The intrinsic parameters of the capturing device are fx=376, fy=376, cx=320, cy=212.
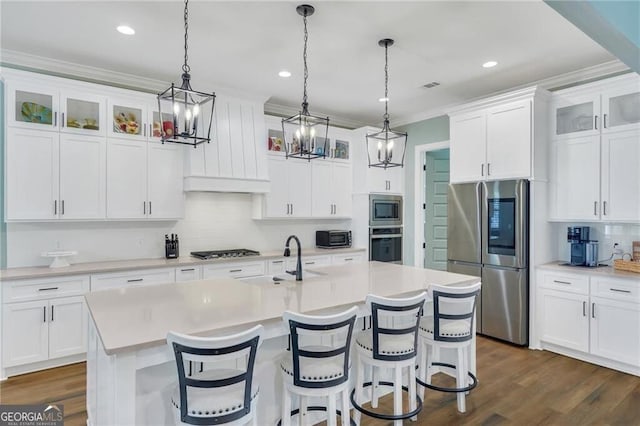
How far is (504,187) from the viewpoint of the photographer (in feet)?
13.7

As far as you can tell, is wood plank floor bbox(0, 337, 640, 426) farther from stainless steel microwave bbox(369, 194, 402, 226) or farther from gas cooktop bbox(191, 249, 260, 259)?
stainless steel microwave bbox(369, 194, 402, 226)

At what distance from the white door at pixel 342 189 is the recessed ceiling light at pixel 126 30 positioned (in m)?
3.13

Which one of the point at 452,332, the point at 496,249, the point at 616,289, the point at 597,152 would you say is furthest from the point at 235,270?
the point at 597,152

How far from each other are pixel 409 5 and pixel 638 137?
260 cm

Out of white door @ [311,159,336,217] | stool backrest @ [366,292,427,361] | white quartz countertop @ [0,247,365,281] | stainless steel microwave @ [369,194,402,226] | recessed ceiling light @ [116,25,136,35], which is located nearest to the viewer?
stool backrest @ [366,292,427,361]

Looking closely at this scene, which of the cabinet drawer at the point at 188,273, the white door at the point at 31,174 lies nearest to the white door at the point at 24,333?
the white door at the point at 31,174

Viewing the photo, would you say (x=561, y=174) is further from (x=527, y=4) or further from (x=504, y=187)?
(x=527, y=4)

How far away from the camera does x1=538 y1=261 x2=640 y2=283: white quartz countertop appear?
11.3 ft

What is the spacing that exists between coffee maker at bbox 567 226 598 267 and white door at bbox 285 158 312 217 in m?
3.17

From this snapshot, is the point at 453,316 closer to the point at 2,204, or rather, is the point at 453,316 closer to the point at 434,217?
the point at 434,217

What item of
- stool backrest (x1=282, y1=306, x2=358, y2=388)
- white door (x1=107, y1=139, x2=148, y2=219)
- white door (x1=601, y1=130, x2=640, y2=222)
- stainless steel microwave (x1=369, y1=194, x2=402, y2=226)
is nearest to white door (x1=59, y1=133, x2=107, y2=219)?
white door (x1=107, y1=139, x2=148, y2=219)

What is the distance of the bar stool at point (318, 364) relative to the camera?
74.3 inches

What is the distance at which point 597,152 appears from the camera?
150 inches

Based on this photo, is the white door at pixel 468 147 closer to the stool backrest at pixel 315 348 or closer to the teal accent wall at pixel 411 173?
the teal accent wall at pixel 411 173
